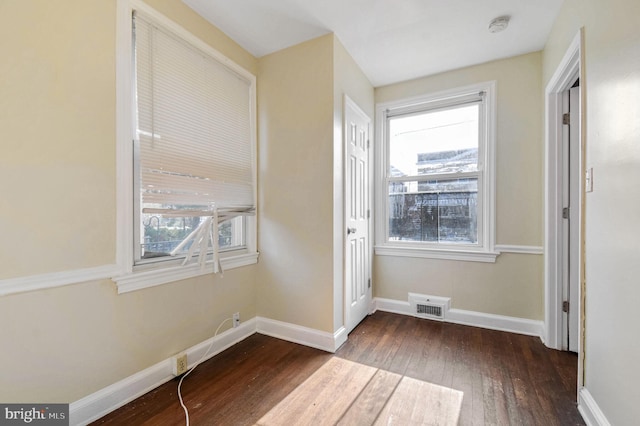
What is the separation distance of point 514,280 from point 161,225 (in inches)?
122

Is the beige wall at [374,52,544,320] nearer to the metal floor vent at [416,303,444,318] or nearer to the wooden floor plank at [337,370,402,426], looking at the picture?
the metal floor vent at [416,303,444,318]

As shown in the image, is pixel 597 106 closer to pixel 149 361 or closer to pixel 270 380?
pixel 270 380

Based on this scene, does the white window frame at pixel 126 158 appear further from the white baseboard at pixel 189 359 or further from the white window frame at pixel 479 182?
the white window frame at pixel 479 182

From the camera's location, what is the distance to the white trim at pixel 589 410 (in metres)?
1.30

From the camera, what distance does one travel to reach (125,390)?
1.56 m

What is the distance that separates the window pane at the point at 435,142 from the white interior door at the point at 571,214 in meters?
0.72

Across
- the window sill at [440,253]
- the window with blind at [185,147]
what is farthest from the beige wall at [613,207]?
the window with blind at [185,147]

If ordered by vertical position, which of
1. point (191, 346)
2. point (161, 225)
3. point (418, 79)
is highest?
point (418, 79)

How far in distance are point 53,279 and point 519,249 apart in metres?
3.43

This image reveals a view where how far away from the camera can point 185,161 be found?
6.29 ft

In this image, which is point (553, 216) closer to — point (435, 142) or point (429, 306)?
point (435, 142)

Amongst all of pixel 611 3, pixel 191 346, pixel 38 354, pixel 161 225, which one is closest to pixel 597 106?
pixel 611 3

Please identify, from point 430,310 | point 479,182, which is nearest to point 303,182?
point 479,182

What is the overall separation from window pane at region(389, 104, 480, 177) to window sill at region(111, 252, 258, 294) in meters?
2.09
